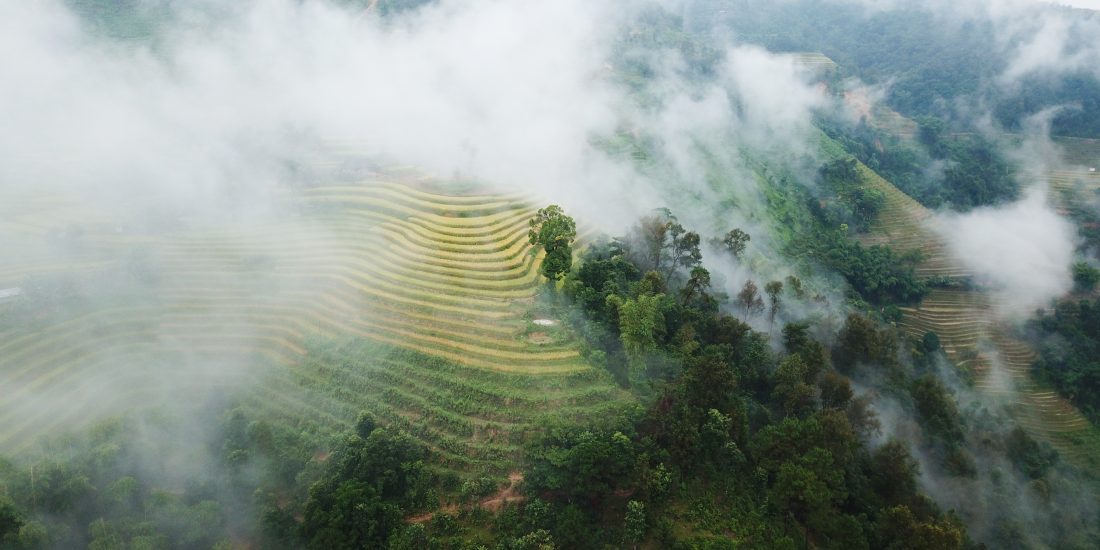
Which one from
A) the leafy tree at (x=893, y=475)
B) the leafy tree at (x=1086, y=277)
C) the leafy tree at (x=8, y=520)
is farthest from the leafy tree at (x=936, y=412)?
the leafy tree at (x=8, y=520)

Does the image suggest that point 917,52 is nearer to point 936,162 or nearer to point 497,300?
point 936,162

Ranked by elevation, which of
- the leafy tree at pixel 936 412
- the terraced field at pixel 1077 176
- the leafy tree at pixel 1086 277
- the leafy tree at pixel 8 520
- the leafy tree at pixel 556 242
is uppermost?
the terraced field at pixel 1077 176

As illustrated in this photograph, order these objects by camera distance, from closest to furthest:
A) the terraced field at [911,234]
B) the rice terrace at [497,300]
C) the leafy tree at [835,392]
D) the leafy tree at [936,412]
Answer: the rice terrace at [497,300]
the leafy tree at [835,392]
the leafy tree at [936,412]
the terraced field at [911,234]

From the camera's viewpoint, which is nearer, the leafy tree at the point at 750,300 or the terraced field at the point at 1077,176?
the leafy tree at the point at 750,300

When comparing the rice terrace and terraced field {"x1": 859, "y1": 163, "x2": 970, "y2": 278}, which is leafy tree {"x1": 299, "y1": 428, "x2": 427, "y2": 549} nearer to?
the rice terrace

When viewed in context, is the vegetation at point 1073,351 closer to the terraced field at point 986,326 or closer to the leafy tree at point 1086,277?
the terraced field at point 986,326

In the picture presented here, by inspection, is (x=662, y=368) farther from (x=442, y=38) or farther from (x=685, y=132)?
(x=442, y=38)

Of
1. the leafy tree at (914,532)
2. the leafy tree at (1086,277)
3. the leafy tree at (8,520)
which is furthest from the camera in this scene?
the leafy tree at (1086,277)

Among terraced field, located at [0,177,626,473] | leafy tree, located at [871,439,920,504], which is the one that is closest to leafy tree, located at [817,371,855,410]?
leafy tree, located at [871,439,920,504]

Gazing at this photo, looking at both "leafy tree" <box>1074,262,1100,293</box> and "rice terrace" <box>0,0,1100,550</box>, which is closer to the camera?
"rice terrace" <box>0,0,1100,550</box>
